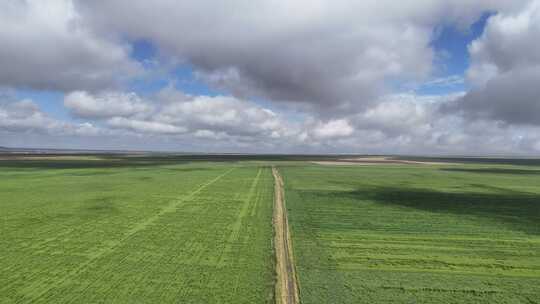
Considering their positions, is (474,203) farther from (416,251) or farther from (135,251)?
(135,251)

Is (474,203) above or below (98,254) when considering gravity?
above

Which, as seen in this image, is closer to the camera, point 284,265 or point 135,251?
point 284,265

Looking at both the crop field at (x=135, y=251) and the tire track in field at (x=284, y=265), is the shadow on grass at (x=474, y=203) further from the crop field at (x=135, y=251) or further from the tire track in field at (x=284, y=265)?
the crop field at (x=135, y=251)

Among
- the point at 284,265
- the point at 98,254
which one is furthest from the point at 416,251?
the point at 98,254

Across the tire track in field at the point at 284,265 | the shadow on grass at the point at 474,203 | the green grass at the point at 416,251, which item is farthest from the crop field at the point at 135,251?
the shadow on grass at the point at 474,203

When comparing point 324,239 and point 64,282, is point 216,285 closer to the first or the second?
point 64,282

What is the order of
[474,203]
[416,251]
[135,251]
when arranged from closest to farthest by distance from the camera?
[135,251] < [416,251] < [474,203]

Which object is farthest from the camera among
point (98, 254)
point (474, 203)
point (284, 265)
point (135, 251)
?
point (474, 203)
